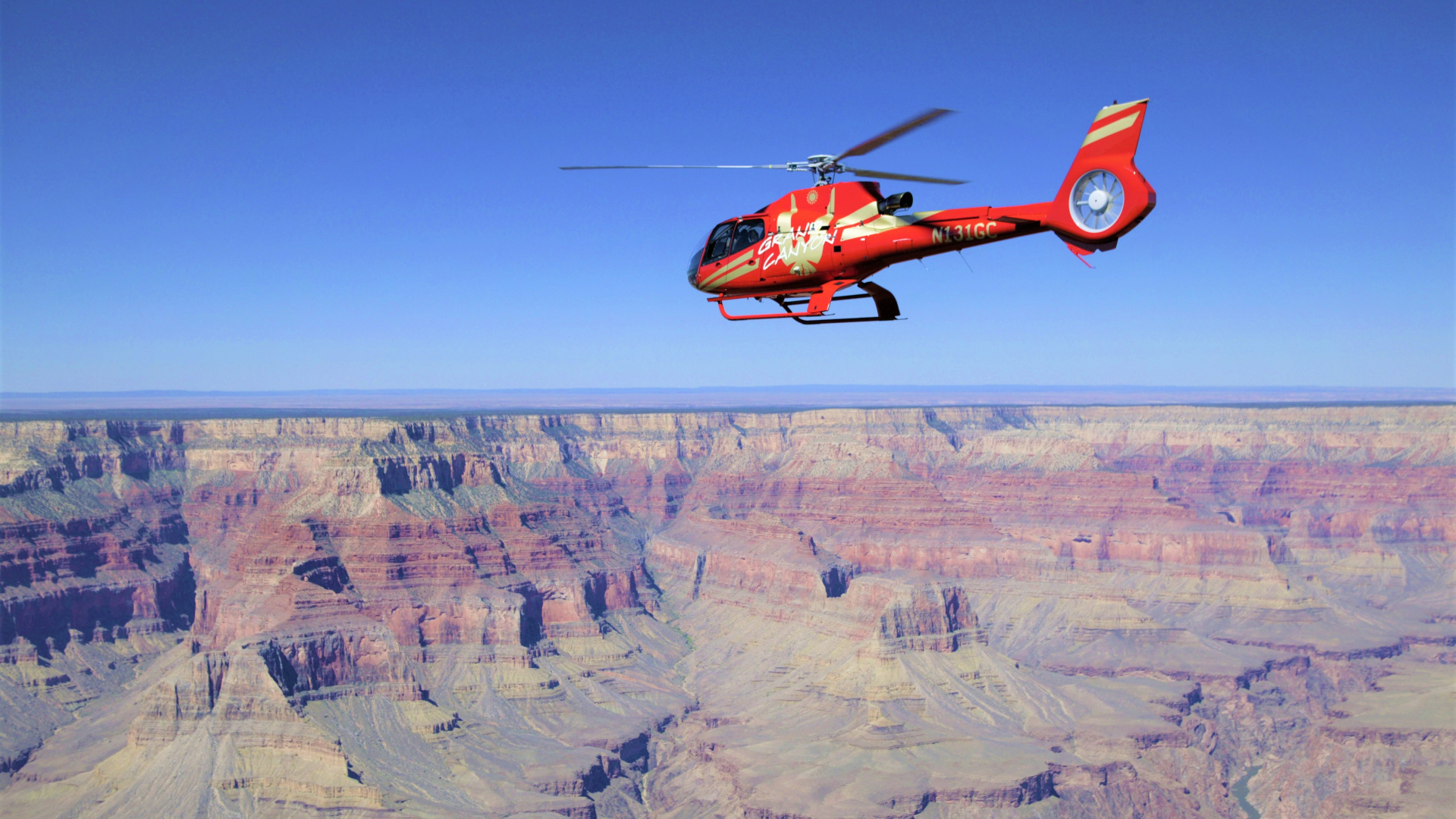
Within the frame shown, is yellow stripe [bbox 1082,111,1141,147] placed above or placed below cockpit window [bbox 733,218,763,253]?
above

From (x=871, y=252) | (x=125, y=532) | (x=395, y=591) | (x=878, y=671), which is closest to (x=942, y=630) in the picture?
(x=878, y=671)

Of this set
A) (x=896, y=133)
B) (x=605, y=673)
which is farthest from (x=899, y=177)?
(x=605, y=673)

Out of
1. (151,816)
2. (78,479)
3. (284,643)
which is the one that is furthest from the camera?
(78,479)

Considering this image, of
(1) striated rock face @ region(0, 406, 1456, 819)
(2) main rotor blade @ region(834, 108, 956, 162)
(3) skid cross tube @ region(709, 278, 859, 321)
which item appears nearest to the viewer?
(2) main rotor blade @ region(834, 108, 956, 162)

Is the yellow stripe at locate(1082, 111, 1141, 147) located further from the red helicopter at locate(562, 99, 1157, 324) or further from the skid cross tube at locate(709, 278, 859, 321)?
the skid cross tube at locate(709, 278, 859, 321)

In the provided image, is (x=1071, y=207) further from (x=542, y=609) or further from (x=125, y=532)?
(x=125, y=532)

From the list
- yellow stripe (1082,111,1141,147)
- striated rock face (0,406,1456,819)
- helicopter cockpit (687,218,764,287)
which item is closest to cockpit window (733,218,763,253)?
helicopter cockpit (687,218,764,287)
